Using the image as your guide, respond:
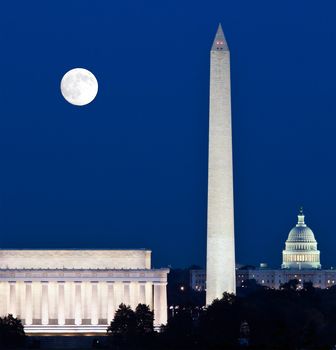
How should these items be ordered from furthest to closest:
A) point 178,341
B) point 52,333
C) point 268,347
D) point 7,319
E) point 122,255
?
1. point 122,255
2. point 52,333
3. point 7,319
4. point 178,341
5. point 268,347

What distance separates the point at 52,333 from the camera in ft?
598

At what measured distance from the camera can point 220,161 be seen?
180 meters

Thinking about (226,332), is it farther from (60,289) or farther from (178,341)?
(60,289)

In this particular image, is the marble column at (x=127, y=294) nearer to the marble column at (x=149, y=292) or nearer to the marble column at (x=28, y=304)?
the marble column at (x=149, y=292)

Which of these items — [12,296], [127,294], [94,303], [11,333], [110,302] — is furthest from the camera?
[12,296]

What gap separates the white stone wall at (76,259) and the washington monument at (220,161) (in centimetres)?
1702

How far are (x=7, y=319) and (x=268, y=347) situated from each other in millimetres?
33787

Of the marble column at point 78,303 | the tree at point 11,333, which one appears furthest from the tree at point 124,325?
the marble column at point 78,303

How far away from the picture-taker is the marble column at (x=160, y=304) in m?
190

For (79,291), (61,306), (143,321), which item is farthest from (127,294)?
(143,321)

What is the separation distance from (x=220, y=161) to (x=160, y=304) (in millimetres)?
18451

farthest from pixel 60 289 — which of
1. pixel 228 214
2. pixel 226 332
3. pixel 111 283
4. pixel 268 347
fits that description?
pixel 268 347

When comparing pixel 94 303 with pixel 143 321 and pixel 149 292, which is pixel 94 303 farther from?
pixel 143 321

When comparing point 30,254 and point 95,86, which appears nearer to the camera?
point 95,86
